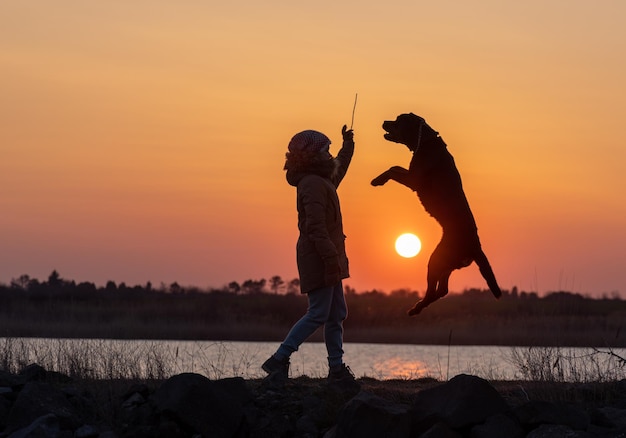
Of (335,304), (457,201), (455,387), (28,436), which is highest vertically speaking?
(457,201)

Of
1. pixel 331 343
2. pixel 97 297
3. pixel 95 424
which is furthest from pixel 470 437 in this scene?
pixel 97 297

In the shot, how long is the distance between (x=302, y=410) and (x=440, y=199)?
2504mm

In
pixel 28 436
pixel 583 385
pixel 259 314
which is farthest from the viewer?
pixel 259 314

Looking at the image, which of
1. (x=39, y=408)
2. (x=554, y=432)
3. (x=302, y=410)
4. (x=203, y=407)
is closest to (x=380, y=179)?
(x=302, y=410)

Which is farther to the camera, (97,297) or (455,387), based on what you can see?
(97,297)

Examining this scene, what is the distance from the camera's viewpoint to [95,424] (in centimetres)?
954

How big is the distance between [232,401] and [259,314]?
25.5m

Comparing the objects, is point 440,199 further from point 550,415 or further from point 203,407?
point 203,407

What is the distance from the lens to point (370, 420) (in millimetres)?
8602

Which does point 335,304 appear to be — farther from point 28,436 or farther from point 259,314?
point 259,314

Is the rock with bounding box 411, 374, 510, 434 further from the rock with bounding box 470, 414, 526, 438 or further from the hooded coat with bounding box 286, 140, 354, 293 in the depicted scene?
the hooded coat with bounding box 286, 140, 354, 293

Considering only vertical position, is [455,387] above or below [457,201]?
below

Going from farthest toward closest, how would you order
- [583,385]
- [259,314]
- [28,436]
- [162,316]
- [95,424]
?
[259,314], [162,316], [583,385], [95,424], [28,436]

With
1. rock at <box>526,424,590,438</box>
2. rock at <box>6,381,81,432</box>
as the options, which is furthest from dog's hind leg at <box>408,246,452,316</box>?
rock at <box>6,381,81,432</box>
